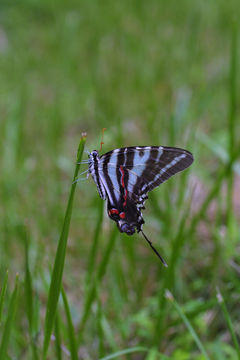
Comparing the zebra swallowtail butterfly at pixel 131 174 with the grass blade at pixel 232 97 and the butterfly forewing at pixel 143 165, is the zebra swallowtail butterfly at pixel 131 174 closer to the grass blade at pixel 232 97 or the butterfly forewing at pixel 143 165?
the butterfly forewing at pixel 143 165

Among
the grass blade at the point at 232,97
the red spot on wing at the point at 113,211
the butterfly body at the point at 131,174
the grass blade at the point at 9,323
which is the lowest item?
the grass blade at the point at 9,323

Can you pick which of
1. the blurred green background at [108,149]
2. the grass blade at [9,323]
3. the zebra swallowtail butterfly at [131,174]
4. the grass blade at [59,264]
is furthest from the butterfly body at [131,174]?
the grass blade at [9,323]

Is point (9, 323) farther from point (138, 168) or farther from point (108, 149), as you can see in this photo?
point (108, 149)

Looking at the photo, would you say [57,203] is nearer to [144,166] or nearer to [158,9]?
[144,166]

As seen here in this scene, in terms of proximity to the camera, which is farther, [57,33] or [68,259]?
[57,33]

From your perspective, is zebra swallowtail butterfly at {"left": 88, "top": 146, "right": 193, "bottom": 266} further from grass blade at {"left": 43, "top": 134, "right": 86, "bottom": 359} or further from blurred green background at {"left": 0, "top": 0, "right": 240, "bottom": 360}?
grass blade at {"left": 43, "top": 134, "right": 86, "bottom": 359}

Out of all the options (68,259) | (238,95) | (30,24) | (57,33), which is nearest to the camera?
(68,259)

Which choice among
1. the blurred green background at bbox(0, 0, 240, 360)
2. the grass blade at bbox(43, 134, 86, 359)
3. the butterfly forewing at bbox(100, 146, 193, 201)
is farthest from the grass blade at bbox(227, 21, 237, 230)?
the grass blade at bbox(43, 134, 86, 359)

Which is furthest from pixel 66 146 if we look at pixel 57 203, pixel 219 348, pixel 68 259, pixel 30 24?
pixel 30 24

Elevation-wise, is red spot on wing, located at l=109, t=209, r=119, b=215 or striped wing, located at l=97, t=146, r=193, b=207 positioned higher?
striped wing, located at l=97, t=146, r=193, b=207
